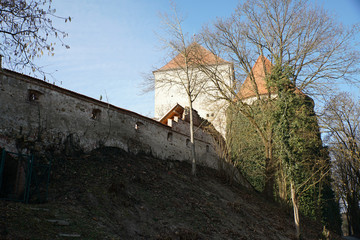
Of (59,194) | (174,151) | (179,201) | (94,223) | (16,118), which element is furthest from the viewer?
(174,151)

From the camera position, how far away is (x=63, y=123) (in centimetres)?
1314

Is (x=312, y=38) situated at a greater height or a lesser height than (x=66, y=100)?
greater

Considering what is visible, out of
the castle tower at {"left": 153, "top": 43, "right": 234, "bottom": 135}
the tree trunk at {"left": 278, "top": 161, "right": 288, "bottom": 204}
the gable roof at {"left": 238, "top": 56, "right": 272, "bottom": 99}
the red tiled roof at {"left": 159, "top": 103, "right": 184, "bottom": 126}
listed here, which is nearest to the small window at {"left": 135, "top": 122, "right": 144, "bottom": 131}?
the castle tower at {"left": 153, "top": 43, "right": 234, "bottom": 135}

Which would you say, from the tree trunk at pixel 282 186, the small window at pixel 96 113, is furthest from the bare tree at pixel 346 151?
the small window at pixel 96 113

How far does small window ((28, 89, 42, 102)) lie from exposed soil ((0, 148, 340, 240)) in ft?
7.89

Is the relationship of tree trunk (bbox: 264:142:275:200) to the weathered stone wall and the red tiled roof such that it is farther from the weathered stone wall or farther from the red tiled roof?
the weathered stone wall

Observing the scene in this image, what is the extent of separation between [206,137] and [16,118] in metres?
12.7

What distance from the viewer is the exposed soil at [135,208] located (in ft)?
27.6

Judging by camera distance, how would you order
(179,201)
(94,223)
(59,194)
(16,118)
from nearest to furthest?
(94,223) → (59,194) → (16,118) → (179,201)

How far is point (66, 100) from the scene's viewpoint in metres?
13.4

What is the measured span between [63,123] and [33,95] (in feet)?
4.93

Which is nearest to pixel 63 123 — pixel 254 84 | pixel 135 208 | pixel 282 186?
pixel 135 208

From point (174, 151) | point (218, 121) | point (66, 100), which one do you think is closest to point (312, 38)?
point (218, 121)

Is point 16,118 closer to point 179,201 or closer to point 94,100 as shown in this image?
point 94,100
